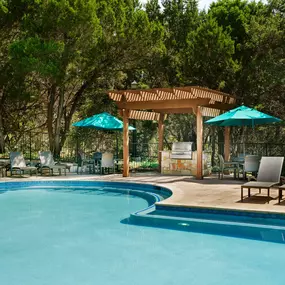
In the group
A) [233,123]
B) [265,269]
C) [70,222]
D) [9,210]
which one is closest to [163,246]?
[265,269]

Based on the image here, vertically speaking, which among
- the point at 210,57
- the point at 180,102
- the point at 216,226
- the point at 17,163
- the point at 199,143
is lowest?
the point at 216,226

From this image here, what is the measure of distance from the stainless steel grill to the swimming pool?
467 cm

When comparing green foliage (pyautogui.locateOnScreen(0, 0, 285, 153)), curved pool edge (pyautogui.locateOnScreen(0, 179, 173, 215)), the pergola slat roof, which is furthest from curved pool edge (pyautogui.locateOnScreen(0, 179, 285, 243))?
green foliage (pyautogui.locateOnScreen(0, 0, 285, 153))

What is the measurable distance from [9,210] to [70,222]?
2.17 meters

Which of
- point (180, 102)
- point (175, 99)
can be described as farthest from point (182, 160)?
point (175, 99)

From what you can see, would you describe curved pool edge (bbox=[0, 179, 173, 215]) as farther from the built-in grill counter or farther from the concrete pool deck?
the built-in grill counter

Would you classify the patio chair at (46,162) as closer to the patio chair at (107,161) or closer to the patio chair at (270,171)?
the patio chair at (107,161)

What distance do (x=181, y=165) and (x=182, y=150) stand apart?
608 mm

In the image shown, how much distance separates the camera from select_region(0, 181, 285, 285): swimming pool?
5.30 metres

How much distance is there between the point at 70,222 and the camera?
860 centimetres

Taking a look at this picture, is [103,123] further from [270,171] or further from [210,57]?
[270,171]

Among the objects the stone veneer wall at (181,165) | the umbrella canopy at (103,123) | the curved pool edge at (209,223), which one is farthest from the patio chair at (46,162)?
the curved pool edge at (209,223)

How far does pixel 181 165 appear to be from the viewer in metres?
14.5

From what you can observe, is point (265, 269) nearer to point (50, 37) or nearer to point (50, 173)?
point (50, 173)
